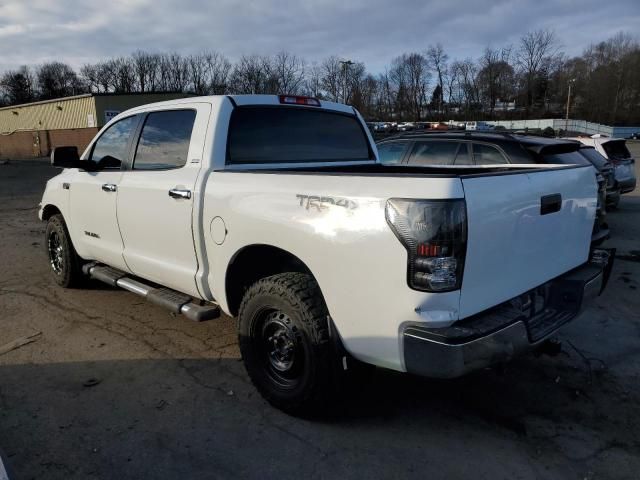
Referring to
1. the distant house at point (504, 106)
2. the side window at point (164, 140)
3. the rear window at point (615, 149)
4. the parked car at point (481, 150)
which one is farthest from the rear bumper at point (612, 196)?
the distant house at point (504, 106)

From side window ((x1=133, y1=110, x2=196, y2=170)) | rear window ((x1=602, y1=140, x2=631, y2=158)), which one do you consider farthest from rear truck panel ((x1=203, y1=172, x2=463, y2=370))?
rear window ((x1=602, y1=140, x2=631, y2=158))

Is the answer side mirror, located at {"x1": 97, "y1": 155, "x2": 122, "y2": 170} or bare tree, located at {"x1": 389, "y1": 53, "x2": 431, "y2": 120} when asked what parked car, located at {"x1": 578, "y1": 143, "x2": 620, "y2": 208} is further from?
bare tree, located at {"x1": 389, "y1": 53, "x2": 431, "y2": 120}

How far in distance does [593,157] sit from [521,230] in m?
6.98

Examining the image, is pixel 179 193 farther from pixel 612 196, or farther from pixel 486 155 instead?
pixel 612 196

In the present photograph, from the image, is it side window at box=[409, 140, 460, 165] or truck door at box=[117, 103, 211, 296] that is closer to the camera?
truck door at box=[117, 103, 211, 296]

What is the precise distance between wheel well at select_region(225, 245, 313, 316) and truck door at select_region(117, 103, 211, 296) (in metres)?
0.38

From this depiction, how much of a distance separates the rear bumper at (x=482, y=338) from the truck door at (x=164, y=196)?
1.93m

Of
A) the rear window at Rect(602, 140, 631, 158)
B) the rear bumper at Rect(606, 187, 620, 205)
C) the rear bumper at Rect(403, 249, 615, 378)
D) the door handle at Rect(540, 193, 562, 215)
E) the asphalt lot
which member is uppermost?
the door handle at Rect(540, 193, 562, 215)

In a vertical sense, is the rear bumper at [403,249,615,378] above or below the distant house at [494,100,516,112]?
below

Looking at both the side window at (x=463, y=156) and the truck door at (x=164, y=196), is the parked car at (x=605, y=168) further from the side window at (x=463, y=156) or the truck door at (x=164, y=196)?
the truck door at (x=164, y=196)

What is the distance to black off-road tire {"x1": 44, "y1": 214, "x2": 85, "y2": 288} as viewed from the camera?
5449mm

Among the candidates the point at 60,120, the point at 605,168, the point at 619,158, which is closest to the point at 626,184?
the point at 619,158

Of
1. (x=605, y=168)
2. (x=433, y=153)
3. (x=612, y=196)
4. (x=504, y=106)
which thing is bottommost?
(x=612, y=196)

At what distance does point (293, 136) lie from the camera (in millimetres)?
4160
